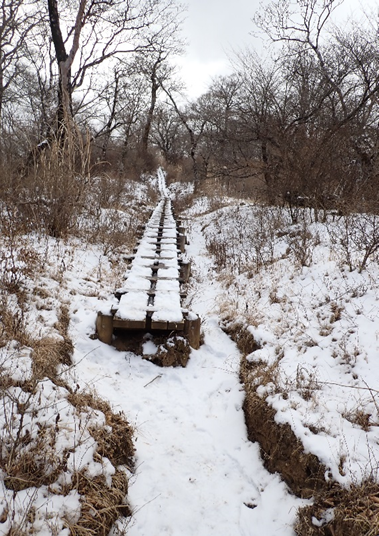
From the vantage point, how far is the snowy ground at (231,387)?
2207 mm

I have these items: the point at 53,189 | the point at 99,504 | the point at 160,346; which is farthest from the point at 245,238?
the point at 99,504

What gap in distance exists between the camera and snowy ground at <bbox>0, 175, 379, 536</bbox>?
2207 mm

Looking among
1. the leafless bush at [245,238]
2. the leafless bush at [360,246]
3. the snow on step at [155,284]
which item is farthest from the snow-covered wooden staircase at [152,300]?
the leafless bush at [360,246]

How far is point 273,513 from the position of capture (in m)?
2.20

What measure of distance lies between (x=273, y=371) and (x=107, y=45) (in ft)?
43.3

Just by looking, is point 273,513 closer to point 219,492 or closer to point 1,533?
point 219,492

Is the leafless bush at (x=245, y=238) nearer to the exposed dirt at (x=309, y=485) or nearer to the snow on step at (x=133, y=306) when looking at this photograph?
the snow on step at (x=133, y=306)

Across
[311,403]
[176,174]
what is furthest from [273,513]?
[176,174]

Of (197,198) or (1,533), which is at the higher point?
(197,198)

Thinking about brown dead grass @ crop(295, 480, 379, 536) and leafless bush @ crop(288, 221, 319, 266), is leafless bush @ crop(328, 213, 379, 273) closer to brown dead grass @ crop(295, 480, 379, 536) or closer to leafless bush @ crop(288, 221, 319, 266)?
leafless bush @ crop(288, 221, 319, 266)

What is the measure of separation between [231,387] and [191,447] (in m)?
0.89

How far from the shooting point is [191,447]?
2730mm

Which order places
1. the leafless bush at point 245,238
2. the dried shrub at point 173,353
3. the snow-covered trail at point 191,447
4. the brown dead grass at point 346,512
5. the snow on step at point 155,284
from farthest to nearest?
1. the leafless bush at point 245,238
2. the snow on step at point 155,284
3. the dried shrub at point 173,353
4. the snow-covered trail at point 191,447
5. the brown dead grass at point 346,512

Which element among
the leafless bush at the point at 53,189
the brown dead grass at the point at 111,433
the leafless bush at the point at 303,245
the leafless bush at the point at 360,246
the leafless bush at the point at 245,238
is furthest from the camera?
the leafless bush at the point at 245,238
